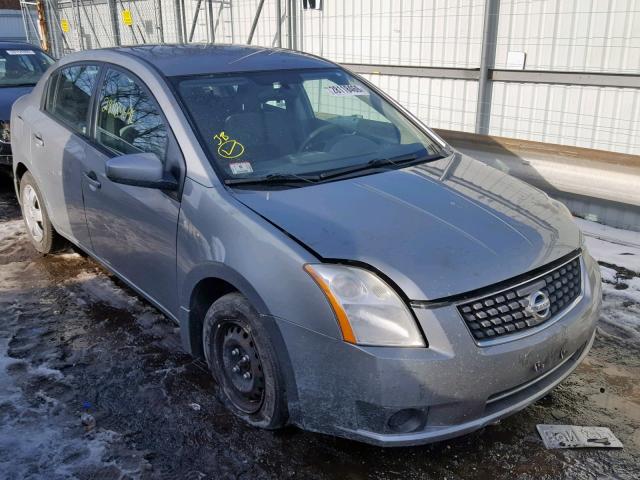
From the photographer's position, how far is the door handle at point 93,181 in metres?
3.78

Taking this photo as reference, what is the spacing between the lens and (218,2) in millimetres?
10539

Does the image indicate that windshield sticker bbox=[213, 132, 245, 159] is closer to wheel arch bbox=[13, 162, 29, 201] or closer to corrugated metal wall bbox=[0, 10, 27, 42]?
wheel arch bbox=[13, 162, 29, 201]

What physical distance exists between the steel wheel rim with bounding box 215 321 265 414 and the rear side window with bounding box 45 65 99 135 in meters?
1.99

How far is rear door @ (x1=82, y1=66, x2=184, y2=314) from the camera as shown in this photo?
3.22m

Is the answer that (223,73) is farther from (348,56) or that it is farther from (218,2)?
(218,2)

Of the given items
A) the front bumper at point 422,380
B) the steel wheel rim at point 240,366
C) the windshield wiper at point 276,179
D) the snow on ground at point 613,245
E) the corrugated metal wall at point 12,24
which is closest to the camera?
the front bumper at point 422,380

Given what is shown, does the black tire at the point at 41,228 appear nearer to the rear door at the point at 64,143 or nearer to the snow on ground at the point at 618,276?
the rear door at the point at 64,143

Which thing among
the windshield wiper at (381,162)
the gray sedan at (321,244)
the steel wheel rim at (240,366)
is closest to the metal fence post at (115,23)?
the gray sedan at (321,244)

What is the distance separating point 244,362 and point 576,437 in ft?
5.48

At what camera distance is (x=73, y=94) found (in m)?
4.36

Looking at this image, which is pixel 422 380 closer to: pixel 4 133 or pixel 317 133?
pixel 317 133

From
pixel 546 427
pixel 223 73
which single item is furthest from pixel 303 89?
pixel 546 427

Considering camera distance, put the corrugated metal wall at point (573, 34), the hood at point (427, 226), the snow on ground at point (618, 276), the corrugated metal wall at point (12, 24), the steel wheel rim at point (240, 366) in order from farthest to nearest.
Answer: the corrugated metal wall at point (12, 24), the corrugated metal wall at point (573, 34), the snow on ground at point (618, 276), the steel wheel rim at point (240, 366), the hood at point (427, 226)

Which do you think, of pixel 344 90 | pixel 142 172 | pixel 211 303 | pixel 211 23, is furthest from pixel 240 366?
pixel 211 23
